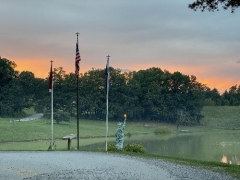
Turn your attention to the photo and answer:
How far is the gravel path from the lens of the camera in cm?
1295

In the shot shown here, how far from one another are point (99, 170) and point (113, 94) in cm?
8277

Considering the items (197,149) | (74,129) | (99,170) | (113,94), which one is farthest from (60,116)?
(99,170)

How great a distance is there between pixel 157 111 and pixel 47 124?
3419 cm

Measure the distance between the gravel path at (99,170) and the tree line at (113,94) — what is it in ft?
214

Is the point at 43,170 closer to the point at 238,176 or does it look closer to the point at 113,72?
the point at 238,176

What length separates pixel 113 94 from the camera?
9712 centimetres

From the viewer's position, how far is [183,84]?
10519 cm

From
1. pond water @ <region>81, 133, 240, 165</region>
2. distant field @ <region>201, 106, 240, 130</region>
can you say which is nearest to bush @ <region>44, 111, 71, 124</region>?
pond water @ <region>81, 133, 240, 165</region>

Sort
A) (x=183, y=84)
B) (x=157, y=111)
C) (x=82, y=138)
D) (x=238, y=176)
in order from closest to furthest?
1. (x=238, y=176)
2. (x=82, y=138)
3. (x=157, y=111)
4. (x=183, y=84)

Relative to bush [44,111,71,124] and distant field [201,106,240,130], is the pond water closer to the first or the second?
bush [44,111,71,124]

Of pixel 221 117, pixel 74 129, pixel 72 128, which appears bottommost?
pixel 74 129

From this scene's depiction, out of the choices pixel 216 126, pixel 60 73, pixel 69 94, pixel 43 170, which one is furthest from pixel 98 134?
pixel 43 170

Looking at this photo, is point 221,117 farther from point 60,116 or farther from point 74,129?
point 74,129

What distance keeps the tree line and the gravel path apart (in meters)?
65.2
